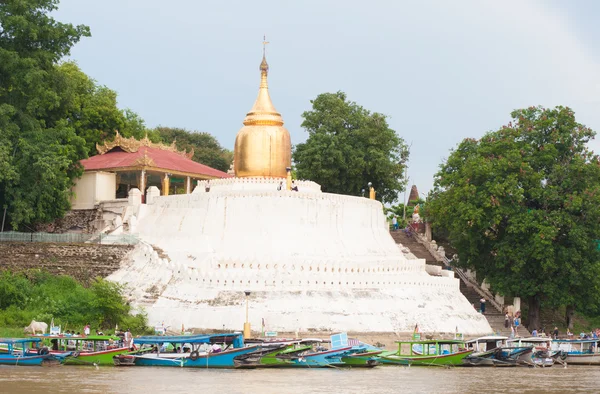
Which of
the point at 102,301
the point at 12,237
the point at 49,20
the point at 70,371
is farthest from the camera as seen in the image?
the point at 49,20

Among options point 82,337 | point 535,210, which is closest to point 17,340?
point 82,337

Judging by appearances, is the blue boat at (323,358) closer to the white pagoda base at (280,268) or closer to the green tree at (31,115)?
the white pagoda base at (280,268)

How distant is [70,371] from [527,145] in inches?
974

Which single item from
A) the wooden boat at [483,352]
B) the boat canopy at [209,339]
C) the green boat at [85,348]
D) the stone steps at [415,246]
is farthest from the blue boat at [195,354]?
the stone steps at [415,246]

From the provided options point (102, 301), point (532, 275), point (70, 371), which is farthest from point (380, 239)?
point (70, 371)

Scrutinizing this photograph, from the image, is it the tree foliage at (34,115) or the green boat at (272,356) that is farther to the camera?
the tree foliage at (34,115)

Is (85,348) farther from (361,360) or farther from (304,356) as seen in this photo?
(361,360)

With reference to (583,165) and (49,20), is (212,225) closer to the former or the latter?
(49,20)

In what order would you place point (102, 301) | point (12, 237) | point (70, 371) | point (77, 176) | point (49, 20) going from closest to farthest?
point (70, 371), point (102, 301), point (12, 237), point (49, 20), point (77, 176)

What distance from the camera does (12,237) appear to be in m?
47.8

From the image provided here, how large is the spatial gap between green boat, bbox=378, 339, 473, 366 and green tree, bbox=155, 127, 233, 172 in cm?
4928

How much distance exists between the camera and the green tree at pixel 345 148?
2539 inches

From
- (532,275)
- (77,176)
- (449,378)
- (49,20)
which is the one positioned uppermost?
(49,20)

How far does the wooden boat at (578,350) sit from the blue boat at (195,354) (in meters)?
13.1
